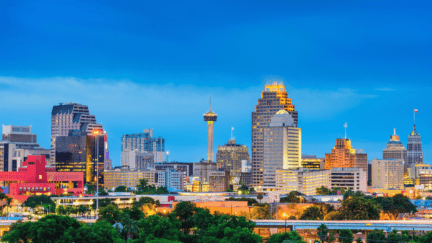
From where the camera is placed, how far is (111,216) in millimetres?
139000

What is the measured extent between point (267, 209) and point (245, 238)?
8371cm

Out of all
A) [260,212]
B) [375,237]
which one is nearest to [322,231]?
[375,237]

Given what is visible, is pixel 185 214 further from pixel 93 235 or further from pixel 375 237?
pixel 93 235

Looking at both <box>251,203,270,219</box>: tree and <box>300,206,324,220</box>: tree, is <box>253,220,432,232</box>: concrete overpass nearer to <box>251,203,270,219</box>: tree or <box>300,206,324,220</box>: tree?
<box>300,206,324,220</box>: tree

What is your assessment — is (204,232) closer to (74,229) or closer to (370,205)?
(74,229)

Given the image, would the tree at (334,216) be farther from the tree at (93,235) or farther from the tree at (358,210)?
the tree at (93,235)

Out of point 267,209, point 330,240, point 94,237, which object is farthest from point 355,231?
point 94,237

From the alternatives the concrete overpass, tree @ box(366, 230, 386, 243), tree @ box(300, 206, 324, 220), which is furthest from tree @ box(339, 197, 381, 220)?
tree @ box(366, 230, 386, 243)

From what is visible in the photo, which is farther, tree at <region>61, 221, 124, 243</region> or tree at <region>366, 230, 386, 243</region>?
tree at <region>366, 230, 386, 243</region>

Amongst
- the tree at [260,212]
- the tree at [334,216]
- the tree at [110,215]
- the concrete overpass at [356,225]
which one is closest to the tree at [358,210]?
the tree at [334,216]

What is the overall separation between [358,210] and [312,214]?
15.4 m

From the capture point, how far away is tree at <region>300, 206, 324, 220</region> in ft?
612

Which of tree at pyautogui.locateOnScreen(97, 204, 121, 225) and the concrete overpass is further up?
tree at pyautogui.locateOnScreen(97, 204, 121, 225)

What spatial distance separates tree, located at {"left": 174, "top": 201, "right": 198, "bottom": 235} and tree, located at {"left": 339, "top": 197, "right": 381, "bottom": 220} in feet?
152
